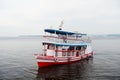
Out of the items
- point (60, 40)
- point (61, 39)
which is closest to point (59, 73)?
point (60, 40)

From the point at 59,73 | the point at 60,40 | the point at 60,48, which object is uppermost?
the point at 60,40

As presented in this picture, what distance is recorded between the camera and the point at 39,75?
28.2 meters

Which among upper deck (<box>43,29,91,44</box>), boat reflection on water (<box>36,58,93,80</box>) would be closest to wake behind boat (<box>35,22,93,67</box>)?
upper deck (<box>43,29,91,44</box>)

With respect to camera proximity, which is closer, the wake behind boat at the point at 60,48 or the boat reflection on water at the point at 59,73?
the boat reflection on water at the point at 59,73

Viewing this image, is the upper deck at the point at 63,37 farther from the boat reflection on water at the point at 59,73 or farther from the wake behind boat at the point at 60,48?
the boat reflection on water at the point at 59,73

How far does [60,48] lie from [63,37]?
2.57 metres

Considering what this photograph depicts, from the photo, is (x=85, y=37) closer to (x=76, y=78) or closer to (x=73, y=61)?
(x=73, y=61)

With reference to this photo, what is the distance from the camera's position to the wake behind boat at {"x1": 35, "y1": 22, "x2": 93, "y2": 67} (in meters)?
32.9

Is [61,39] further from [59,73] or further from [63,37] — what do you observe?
[59,73]

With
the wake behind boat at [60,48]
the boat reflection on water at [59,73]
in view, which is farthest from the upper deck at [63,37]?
the boat reflection on water at [59,73]

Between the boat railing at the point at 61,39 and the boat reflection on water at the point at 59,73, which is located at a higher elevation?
the boat railing at the point at 61,39

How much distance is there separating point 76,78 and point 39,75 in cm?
646

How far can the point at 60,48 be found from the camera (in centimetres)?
3541

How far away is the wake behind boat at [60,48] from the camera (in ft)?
108
